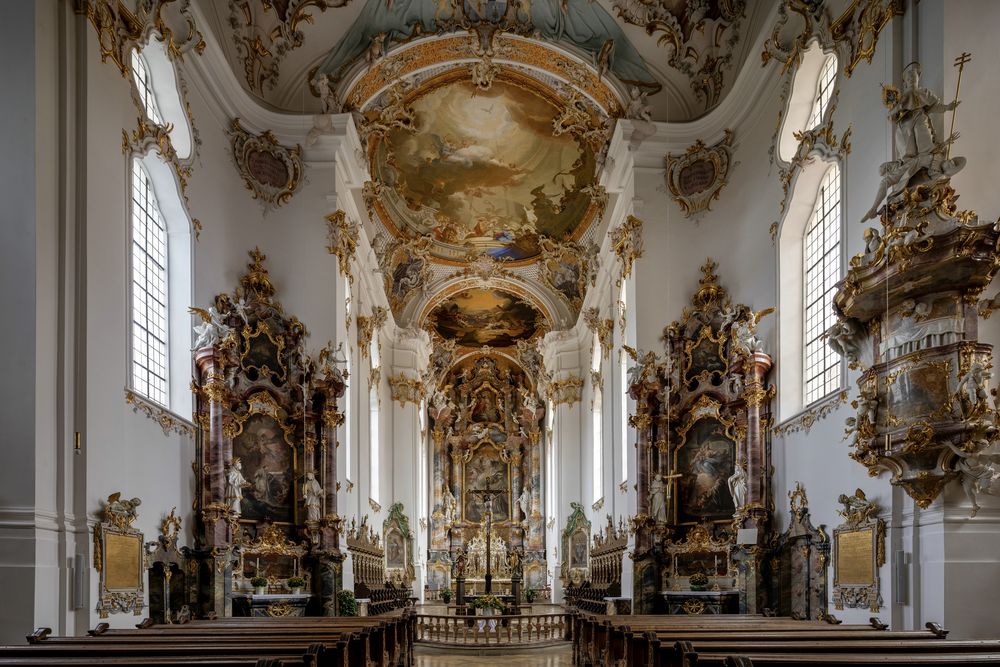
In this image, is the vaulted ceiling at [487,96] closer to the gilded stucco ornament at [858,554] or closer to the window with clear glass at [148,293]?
the window with clear glass at [148,293]

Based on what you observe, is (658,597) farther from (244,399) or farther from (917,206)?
(917,206)

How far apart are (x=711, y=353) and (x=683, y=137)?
4.95m

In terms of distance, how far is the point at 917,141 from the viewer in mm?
10055

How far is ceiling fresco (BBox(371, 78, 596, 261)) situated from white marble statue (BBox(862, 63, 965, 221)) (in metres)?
14.4

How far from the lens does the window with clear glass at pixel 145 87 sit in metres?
14.6

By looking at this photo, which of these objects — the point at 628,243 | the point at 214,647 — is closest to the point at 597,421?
the point at 628,243

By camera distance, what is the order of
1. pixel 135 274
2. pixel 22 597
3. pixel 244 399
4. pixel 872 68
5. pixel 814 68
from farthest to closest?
pixel 244 399 < pixel 814 68 < pixel 135 274 < pixel 872 68 < pixel 22 597

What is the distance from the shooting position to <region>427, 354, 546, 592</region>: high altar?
41344 millimetres

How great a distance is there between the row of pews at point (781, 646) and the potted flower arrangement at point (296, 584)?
734 centimetres

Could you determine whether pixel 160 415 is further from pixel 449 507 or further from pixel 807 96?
pixel 449 507

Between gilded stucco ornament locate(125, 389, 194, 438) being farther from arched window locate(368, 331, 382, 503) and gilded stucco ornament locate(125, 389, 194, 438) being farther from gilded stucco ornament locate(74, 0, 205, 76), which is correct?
arched window locate(368, 331, 382, 503)

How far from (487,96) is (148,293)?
41.1 ft

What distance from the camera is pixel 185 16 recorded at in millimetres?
15469

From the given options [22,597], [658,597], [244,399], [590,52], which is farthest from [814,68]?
[22,597]
